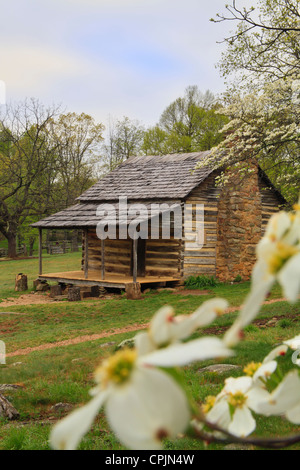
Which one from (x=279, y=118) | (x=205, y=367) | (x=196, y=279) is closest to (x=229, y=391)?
(x=205, y=367)

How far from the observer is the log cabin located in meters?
17.4

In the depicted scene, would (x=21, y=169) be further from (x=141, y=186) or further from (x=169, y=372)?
(x=169, y=372)

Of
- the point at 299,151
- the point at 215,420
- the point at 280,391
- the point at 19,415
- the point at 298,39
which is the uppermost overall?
the point at 298,39

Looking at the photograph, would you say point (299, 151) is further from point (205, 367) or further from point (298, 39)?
point (205, 367)

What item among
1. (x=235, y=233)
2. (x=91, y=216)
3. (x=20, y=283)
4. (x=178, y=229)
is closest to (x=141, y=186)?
(x=91, y=216)

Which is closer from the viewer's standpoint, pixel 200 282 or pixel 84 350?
pixel 84 350

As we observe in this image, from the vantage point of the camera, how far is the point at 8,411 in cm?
551

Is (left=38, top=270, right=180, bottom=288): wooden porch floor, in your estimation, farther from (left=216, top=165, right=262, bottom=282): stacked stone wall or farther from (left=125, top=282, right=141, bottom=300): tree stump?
(left=216, top=165, right=262, bottom=282): stacked stone wall

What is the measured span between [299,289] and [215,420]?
0.39m

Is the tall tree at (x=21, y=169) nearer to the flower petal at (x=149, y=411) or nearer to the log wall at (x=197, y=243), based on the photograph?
the log wall at (x=197, y=243)

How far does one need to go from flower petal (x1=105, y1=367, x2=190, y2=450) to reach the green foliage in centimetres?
1649

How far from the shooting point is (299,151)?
1420 cm

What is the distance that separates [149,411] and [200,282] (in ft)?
54.9

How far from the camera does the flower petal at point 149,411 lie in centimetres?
44
